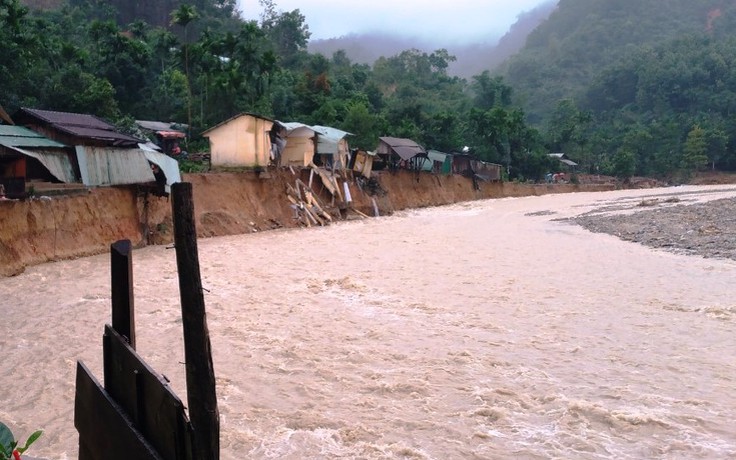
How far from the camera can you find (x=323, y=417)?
18.6ft

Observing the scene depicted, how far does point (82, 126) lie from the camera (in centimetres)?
1812

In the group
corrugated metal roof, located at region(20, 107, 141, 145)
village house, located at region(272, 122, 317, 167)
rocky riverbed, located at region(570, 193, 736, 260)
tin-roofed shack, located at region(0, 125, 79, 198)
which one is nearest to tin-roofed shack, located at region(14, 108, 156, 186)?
corrugated metal roof, located at region(20, 107, 141, 145)

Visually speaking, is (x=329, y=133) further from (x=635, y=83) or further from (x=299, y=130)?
(x=635, y=83)

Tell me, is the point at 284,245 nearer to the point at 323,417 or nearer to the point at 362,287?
the point at 362,287

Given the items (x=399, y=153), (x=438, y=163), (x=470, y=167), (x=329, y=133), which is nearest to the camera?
(x=329, y=133)

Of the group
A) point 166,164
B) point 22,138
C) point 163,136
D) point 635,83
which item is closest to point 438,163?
point 163,136

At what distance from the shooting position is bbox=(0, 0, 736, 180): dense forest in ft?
105

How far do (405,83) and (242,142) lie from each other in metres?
50.8

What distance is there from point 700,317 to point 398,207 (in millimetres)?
28110

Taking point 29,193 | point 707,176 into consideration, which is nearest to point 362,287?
point 29,193

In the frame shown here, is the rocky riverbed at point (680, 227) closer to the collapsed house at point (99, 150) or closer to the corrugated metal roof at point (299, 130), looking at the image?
the corrugated metal roof at point (299, 130)

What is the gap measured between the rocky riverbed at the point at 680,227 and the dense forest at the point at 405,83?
17.5 meters

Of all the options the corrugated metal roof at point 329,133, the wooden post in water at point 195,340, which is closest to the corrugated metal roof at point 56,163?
the corrugated metal roof at point 329,133

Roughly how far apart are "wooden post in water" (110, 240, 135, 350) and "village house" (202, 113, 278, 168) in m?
24.0
